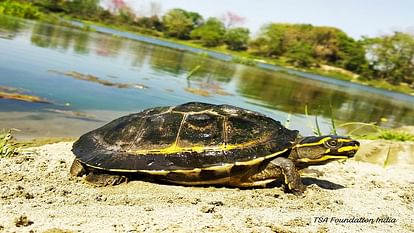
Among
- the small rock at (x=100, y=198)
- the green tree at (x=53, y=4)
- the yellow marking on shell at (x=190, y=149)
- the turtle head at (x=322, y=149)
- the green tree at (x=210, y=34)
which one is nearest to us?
the small rock at (x=100, y=198)

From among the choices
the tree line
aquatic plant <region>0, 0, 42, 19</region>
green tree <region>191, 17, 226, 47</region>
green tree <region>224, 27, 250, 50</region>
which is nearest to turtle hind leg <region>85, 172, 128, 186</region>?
aquatic plant <region>0, 0, 42, 19</region>

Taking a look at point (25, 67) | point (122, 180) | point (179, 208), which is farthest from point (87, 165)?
point (25, 67)

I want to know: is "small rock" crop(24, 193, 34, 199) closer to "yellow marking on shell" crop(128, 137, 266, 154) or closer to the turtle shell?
the turtle shell

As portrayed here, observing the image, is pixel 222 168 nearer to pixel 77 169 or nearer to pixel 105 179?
pixel 105 179

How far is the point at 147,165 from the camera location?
173 inches

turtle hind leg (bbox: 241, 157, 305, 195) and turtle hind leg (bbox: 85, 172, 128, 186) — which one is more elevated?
turtle hind leg (bbox: 241, 157, 305, 195)

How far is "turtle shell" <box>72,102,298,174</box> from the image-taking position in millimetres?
4402

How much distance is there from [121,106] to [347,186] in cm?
664

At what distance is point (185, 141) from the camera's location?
15.0 ft

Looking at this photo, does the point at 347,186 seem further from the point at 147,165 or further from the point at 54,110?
the point at 54,110

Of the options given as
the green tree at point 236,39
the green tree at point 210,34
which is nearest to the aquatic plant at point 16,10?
the green tree at point 210,34

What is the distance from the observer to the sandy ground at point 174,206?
321 centimetres

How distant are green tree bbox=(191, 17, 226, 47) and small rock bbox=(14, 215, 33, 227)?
10515 centimetres

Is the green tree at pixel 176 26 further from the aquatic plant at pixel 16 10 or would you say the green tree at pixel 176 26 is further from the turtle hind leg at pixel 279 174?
the turtle hind leg at pixel 279 174
